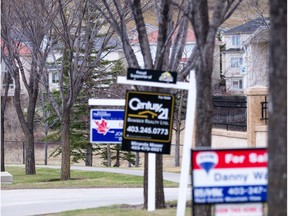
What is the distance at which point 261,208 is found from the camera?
360 inches

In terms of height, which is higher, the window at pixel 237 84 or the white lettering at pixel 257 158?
the window at pixel 237 84

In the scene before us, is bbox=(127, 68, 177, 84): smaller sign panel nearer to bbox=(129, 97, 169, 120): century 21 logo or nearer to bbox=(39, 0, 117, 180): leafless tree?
bbox=(129, 97, 169, 120): century 21 logo

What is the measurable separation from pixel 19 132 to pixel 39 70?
1234 inches

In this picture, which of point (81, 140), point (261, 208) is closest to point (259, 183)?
point (261, 208)

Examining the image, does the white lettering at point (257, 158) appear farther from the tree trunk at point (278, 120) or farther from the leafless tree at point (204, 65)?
the tree trunk at point (278, 120)

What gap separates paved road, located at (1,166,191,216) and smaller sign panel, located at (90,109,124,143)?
2.85 meters

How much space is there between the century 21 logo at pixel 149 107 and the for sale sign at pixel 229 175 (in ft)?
13.3

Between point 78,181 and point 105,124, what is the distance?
11188 mm

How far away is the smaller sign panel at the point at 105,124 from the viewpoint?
47.8ft

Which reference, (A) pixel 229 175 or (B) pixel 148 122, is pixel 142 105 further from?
(A) pixel 229 175

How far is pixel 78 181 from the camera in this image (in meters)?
25.5

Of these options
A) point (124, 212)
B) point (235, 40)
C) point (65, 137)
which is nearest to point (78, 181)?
point (65, 137)

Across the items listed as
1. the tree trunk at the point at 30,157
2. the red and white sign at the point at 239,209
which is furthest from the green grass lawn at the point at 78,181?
the red and white sign at the point at 239,209

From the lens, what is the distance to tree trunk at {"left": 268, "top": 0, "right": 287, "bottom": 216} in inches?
279
